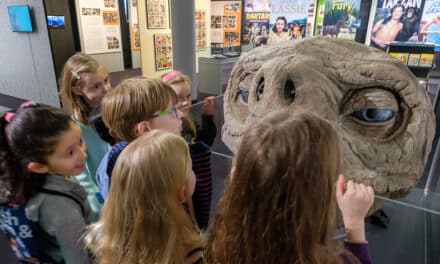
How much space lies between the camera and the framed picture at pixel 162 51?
790 cm

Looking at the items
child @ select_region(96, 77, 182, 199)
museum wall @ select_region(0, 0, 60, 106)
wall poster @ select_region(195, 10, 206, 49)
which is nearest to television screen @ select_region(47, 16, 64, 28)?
museum wall @ select_region(0, 0, 60, 106)

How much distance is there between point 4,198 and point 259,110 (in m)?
1.11

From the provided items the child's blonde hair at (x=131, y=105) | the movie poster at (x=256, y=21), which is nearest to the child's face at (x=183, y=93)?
the child's blonde hair at (x=131, y=105)

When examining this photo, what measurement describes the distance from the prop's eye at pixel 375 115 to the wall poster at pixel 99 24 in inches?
290

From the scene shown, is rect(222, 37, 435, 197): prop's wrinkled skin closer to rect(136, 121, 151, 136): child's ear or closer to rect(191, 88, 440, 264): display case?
rect(136, 121, 151, 136): child's ear

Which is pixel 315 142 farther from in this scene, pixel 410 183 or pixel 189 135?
pixel 189 135

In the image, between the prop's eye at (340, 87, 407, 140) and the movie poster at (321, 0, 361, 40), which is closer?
the prop's eye at (340, 87, 407, 140)

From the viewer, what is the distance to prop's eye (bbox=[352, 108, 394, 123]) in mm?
1514

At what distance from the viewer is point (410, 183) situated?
1579 millimetres

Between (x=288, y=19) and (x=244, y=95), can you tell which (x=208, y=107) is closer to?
(x=244, y=95)

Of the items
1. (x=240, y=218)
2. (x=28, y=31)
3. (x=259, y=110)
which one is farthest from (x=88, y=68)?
(x=28, y=31)

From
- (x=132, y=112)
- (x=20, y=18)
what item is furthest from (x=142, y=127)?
(x=20, y=18)

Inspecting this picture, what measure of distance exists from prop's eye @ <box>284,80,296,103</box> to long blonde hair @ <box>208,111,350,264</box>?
559 mm

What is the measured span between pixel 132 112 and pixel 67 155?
14.1 inches
